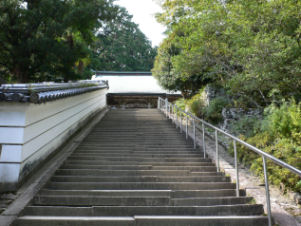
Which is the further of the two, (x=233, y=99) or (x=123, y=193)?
(x=233, y=99)

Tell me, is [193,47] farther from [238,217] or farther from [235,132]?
[238,217]

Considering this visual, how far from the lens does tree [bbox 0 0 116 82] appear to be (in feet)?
25.6

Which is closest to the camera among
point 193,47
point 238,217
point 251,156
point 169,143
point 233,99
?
point 238,217

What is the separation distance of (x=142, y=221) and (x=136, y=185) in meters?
1.06

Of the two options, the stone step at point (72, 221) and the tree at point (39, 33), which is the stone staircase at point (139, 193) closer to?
the stone step at point (72, 221)

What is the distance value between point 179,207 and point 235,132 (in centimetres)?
519

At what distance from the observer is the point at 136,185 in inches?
154

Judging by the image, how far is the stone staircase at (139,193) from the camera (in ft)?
9.55

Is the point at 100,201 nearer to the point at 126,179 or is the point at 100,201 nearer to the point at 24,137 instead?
the point at 126,179

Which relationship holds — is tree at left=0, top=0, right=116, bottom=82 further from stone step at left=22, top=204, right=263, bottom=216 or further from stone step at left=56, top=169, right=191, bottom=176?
stone step at left=22, top=204, right=263, bottom=216

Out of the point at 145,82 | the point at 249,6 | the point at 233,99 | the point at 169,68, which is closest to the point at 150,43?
the point at 145,82

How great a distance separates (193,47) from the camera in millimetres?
7324

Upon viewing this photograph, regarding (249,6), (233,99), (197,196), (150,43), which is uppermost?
(150,43)

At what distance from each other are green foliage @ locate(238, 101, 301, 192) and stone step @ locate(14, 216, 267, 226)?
4.90 ft
